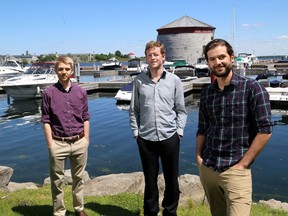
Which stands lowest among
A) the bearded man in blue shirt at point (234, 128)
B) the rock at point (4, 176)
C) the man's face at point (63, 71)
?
Result: the rock at point (4, 176)

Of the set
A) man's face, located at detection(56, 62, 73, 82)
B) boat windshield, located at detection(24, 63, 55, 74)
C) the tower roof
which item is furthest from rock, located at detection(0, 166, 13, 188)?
the tower roof

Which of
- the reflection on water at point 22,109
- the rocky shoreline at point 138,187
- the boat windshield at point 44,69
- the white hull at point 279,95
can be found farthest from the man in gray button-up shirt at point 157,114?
the boat windshield at point 44,69

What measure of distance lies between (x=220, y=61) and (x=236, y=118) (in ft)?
1.71

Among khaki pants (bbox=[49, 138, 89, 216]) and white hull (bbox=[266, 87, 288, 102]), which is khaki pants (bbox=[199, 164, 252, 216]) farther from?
white hull (bbox=[266, 87, 288, 102])

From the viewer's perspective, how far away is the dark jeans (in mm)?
4230

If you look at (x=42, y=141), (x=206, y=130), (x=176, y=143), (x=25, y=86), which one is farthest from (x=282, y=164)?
(x=25, y=86)

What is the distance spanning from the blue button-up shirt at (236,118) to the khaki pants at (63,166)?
2065 mm

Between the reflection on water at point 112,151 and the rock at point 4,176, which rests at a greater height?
the rock at point 4,176

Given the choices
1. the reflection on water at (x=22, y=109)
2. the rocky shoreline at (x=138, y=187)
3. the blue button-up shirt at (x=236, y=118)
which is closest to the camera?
the blue button-up shirt at (x=236, y=118)

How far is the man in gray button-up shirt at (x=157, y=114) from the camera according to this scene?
4.15 meters

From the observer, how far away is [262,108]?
279 centimetres

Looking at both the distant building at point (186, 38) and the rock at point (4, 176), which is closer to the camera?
the rock at point (4, 176)

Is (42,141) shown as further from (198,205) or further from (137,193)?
(198,205)

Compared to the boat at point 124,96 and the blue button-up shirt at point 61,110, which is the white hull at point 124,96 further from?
the blue button-up shirt at point 61,110
